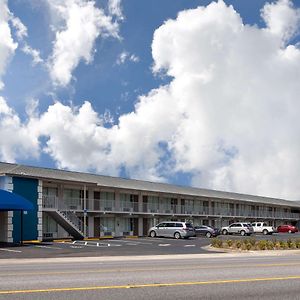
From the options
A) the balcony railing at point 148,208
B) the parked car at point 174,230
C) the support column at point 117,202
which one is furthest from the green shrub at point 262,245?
the support column at point 117,202

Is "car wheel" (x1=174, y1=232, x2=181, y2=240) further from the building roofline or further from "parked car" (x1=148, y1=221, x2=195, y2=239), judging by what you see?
the building roofline

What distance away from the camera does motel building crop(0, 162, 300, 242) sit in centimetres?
4066

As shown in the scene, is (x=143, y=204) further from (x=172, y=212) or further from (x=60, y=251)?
(x=60, y=251)

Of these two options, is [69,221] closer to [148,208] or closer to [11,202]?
[11,202]

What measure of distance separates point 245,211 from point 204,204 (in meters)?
11.9

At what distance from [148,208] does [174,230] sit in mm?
7743

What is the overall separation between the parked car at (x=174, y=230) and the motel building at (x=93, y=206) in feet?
12.4

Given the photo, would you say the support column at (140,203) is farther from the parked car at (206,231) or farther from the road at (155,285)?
the road at (155,285)

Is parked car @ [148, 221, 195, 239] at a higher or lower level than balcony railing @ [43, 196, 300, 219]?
lower

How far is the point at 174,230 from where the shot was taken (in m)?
51.4

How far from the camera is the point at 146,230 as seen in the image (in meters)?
60.3

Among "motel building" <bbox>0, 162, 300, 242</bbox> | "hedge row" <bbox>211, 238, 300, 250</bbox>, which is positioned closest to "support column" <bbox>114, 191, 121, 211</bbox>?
"motel building" <bbox>0, 162, 300, 242</bbox>

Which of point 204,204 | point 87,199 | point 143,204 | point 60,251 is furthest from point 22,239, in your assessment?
point 204,204

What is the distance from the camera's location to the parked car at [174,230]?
5084 cm
